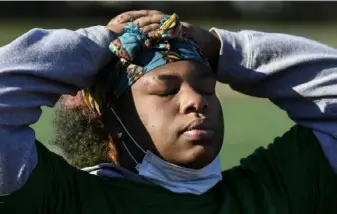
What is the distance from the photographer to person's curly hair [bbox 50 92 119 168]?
2.08 metres

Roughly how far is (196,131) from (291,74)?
1.18 ft

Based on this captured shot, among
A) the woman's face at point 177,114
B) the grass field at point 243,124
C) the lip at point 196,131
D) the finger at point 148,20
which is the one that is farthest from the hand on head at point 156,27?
the grass field at point 243,124

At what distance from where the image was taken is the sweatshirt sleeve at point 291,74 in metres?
2.11

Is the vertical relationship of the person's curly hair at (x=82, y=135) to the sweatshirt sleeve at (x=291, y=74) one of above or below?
below

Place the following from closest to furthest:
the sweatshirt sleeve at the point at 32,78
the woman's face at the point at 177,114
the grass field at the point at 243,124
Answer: the sweatshirt sleeve at the point at 32,78 < the woman's face at the point at 177,114 < the grass field at the point at 243,124

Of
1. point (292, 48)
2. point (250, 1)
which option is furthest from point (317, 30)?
point (292, 48)

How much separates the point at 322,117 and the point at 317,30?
6.24m

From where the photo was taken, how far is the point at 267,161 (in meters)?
2.13

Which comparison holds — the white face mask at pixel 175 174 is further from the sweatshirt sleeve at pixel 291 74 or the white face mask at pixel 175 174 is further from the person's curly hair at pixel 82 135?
the sweatshirt sleeve at pixel 291 74

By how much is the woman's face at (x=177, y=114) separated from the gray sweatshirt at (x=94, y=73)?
0.12 meters

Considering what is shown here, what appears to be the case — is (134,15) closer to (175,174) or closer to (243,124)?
(175,174)

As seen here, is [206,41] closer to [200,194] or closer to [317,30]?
[200,194]

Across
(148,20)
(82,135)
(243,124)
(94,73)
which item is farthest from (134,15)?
(243,124)

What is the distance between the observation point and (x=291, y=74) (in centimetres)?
214
